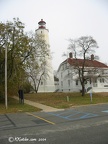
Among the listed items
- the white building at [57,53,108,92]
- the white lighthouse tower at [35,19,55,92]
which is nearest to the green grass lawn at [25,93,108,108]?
the white building at [57,53,108,92]

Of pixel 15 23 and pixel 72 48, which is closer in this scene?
pixel 15 23

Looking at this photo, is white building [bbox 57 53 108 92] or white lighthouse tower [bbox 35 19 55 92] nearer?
white building [bbox 57 53 108 92]

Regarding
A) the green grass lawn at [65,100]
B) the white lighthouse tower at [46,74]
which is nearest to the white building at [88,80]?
the white lighthouse tower at [46,74]

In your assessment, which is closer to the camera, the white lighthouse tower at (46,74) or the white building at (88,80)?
the white building at (88,80)

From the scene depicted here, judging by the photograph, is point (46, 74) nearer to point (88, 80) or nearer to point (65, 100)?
point (88, 80)

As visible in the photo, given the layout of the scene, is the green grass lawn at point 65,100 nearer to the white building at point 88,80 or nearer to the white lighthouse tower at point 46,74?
the white building at point 88,80

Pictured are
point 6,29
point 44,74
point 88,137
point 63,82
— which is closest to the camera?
point 88,137

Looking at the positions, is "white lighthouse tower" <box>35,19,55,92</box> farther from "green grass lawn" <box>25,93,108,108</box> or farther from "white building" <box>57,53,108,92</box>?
"green grass lawn" <box>25,93,108,108</box>

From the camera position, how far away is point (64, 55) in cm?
3650

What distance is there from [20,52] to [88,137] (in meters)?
19.7

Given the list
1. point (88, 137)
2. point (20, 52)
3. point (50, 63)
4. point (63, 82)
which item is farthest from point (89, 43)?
point (88, 137)

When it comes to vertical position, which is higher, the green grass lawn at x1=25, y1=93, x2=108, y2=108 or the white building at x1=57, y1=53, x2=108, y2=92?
the white building at x1=57, y1=53, x2=108, y2=92

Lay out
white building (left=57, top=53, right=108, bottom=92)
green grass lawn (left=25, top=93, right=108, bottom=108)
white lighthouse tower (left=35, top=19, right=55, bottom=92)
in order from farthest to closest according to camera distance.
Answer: white lighthouse tower (left=35, top=19, right=55, bottom=92), white building (left=57, top=53, right=108, bottom=92), green grass lawn (left=25, top=93, right=108, bottom=108)

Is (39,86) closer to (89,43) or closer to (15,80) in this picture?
(89,43)
